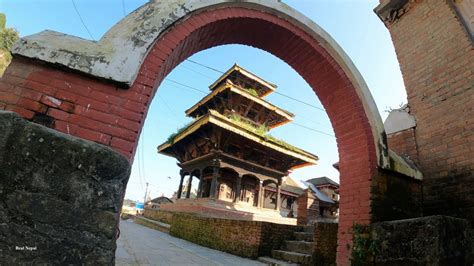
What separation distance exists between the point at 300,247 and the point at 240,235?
1925mm

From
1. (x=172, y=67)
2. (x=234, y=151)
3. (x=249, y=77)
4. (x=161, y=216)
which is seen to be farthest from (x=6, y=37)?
(x=172, y=67)

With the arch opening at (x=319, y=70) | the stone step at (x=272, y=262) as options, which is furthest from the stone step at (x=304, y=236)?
the arch opening at (x=319, y=70)

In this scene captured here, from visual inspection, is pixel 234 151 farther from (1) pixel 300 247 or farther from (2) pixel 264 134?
(1) pixel 300 247

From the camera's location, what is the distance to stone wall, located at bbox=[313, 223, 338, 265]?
4.51 metres

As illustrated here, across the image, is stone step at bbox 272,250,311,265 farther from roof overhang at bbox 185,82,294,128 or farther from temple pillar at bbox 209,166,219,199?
roof overhang at bbox 185,82,294,128

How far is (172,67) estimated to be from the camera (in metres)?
3.14

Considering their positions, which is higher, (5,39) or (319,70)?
(5,39)

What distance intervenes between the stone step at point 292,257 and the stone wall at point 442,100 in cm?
235

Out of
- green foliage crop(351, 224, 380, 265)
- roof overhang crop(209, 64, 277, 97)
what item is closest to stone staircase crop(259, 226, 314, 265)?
green foliage crop(351, 224, 380, 265)

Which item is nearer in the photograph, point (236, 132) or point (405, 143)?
point (405, 143)

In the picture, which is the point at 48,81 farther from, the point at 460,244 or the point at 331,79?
the point at 460,244

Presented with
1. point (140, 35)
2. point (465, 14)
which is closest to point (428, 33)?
point (465, 14)

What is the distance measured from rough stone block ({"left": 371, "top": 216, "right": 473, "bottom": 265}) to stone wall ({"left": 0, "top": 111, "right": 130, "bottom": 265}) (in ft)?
8.87

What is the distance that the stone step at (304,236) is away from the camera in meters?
6.43
